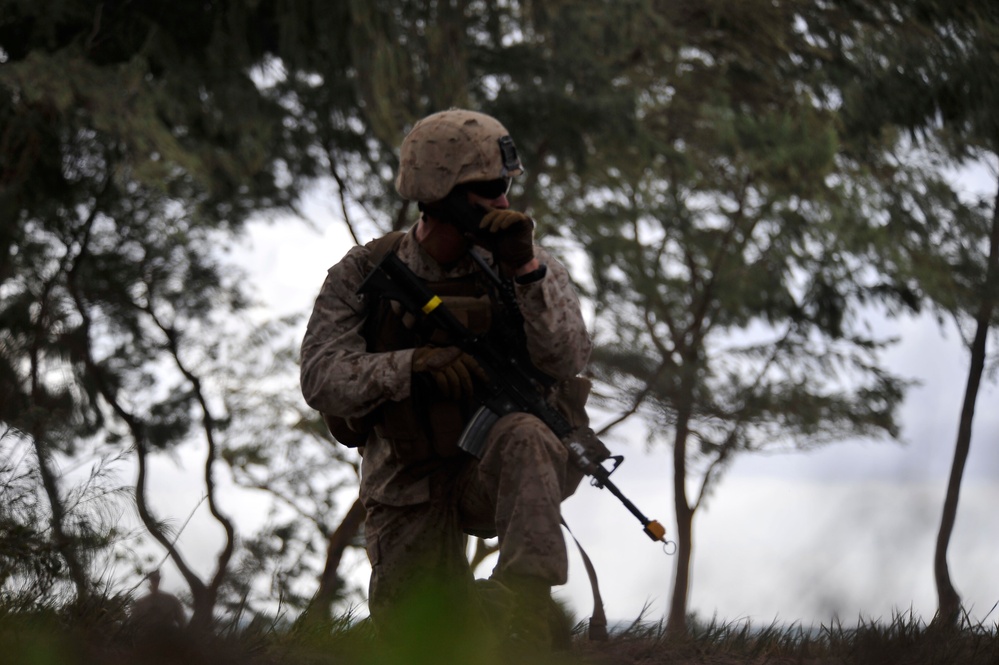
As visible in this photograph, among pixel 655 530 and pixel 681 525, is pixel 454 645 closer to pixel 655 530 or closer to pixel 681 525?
pixel 655 530

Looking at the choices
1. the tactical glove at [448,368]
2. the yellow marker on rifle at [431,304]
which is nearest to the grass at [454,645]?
the tactical glove at [448,368]

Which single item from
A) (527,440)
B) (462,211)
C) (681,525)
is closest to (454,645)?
(527,440)

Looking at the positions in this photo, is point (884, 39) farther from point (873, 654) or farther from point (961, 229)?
point (873, 654)

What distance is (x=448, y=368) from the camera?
132 inches

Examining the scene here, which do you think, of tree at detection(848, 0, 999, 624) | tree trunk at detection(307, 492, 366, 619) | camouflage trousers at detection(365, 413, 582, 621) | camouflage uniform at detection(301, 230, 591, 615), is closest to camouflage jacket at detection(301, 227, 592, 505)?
camouflage uniform at detection(301, 230, 591, 615)

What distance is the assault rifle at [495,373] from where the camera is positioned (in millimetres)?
3492

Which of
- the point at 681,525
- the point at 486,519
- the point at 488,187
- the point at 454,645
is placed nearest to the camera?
the point at 454,645

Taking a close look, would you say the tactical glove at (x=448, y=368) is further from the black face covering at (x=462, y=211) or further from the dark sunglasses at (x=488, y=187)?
the dark sunglasses at (x=488, y=187)

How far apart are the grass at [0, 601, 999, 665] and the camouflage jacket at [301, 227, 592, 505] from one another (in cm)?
51

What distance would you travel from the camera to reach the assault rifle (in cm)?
349

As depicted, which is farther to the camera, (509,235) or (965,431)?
(965,431)

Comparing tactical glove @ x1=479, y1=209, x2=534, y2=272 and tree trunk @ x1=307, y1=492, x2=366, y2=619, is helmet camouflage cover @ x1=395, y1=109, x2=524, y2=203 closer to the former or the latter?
tactical glove @ x1=479, y1=209, x2=534, y2=272

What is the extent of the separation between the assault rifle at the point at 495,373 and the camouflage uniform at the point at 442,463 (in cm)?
8

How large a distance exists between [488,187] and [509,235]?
353mm
